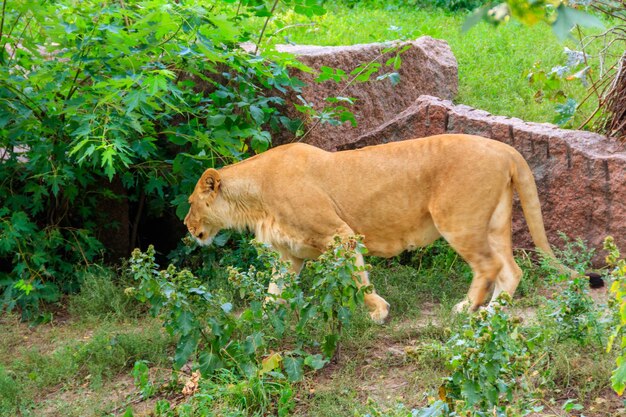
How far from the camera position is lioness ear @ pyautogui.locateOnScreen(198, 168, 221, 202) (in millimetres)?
6676

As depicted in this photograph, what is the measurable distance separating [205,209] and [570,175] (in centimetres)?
283

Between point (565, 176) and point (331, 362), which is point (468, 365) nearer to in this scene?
point (331, 362)

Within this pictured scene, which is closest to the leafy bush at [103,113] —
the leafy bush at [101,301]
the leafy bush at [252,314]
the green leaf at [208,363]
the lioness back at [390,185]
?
the leafy bush at [101,301]

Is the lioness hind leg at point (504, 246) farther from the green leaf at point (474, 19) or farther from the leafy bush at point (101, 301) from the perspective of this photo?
the green leaf at point (474, 19)

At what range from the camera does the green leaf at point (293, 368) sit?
509 cm

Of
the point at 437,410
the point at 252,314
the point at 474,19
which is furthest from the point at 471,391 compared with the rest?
the point at 474,19

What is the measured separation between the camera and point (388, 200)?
6398 millimetres

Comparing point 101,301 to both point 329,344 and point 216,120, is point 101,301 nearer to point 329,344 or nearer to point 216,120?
point 216,120

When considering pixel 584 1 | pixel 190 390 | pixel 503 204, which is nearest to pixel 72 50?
pixel 190 390

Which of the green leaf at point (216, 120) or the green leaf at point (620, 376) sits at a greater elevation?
the green leaf at point (216, 120)

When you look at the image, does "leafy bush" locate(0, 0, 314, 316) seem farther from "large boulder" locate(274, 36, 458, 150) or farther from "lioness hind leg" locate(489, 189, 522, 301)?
"lioness hind leg" locate(489, 189, 522, 301)

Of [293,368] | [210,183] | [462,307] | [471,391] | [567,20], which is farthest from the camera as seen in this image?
[210,183]

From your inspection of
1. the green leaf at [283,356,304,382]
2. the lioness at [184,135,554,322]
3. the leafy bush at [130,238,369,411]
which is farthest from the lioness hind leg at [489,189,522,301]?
the green leaf at [283,356,304,382]

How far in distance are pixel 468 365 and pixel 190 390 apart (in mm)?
1973
